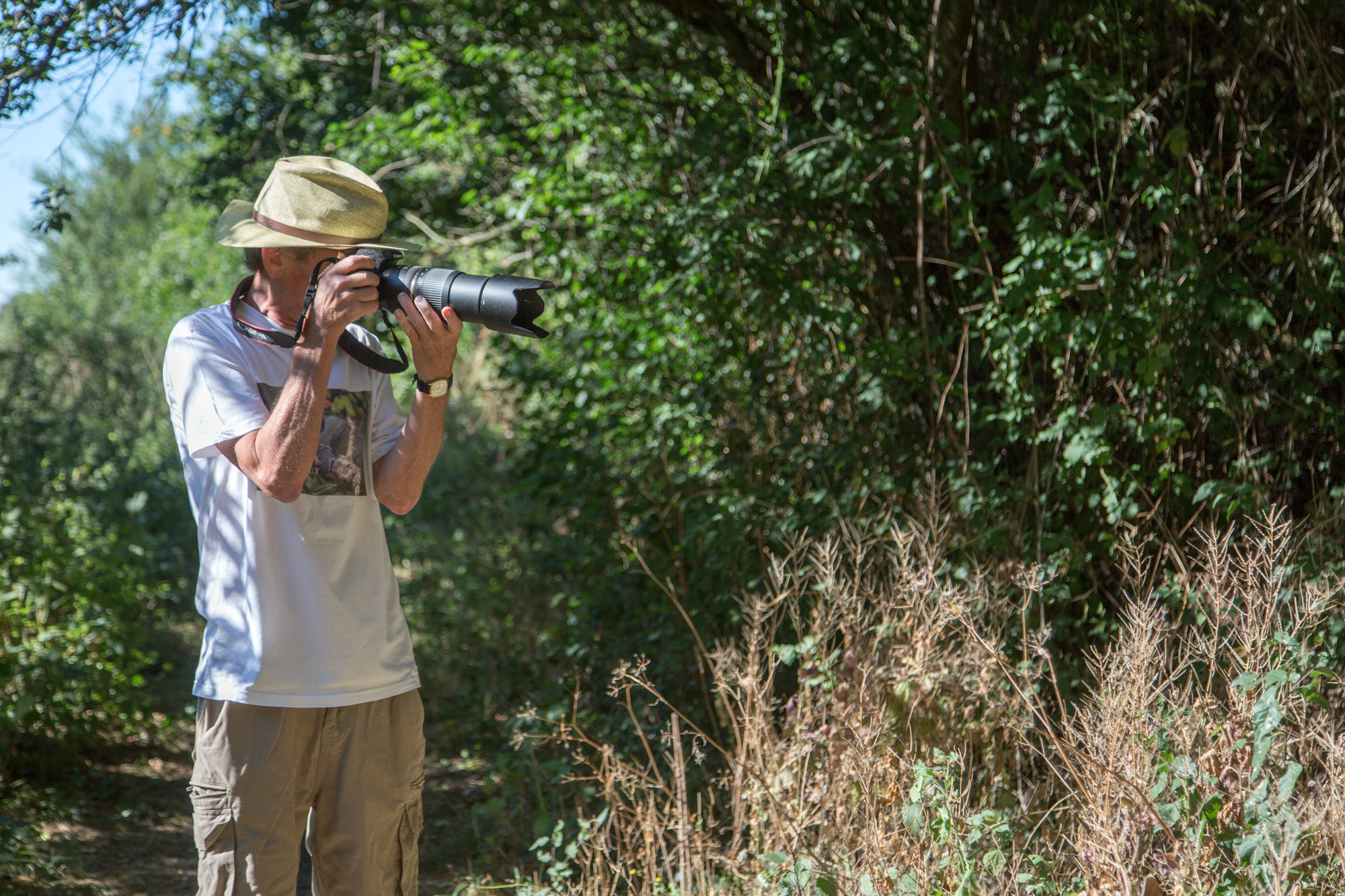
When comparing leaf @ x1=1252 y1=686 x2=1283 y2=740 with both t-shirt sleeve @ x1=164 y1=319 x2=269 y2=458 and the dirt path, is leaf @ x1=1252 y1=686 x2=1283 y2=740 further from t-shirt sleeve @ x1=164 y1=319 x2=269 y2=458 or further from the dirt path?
the dirt path

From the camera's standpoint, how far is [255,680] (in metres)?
1.78

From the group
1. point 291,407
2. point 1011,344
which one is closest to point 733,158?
point 1011,344

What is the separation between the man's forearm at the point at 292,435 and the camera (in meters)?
1.71

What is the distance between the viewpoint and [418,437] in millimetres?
1984

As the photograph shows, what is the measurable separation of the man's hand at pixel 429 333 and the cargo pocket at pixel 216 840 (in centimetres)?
84

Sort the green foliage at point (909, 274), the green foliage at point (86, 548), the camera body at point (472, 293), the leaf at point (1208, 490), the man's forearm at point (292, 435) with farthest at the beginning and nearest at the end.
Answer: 1. the green foliage at point (86, 548)
2. the green foliage at point (909, 274)
3. the leaf at point (1208, 490)
4. the camera body at point (472, 293)
5. the man's forearm at point (292, 435)

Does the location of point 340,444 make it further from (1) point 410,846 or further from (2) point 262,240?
(1) point 410,846

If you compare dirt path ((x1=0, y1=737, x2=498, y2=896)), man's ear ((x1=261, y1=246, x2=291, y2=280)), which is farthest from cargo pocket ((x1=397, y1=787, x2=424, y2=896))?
dirt path ((x1=0, y1=737, x2=498, y2=896))

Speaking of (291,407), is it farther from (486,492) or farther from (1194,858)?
(486,492)

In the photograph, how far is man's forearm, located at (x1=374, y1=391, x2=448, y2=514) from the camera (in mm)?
1981

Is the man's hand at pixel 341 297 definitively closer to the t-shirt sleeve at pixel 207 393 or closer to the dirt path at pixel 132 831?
the t-shirt sleeve at pixel 207 393

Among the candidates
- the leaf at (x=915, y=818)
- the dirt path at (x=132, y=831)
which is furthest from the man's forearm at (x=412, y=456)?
the dirt path at (x=132, y=831)

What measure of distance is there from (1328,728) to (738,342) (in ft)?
7.37

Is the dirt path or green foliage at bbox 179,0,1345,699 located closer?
green foliage at bbox 179,0,1345,699
